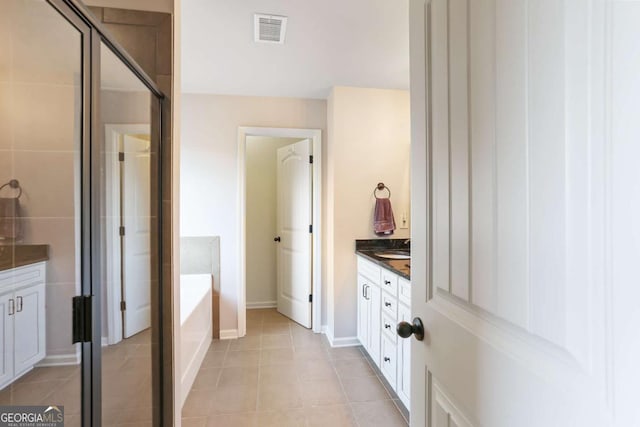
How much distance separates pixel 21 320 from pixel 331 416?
1.70 metres

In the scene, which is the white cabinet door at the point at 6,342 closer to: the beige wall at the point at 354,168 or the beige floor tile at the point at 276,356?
the beige floor tile at the point at 276,356

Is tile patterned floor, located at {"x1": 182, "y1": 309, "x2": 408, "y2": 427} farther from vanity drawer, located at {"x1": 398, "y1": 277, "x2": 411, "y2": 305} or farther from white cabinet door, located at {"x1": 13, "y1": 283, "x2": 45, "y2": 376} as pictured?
white cabinet door, located at {"x1": 13, "y1": 283, "x2": 45, "y2": 376}

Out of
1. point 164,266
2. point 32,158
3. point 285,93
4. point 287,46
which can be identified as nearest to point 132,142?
point 32,158

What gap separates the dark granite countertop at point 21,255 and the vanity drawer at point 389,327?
188 centimetres

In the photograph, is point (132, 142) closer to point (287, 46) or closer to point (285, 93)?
point (287, 46)

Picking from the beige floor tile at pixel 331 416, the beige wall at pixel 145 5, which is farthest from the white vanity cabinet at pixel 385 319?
the beige wall at pixel 145 5

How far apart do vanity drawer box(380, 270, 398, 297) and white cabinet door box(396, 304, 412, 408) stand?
0.13 meters

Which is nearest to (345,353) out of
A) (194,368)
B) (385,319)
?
(385,319)

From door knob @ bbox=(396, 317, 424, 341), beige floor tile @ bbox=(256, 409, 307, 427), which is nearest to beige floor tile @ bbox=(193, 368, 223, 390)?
beige floor tile @ bbox=(256, 409, 307, 427)

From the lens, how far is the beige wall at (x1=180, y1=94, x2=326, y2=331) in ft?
10.1

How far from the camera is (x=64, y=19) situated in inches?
38.8

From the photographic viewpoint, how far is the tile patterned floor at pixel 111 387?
962 mm

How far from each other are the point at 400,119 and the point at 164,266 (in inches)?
98.0

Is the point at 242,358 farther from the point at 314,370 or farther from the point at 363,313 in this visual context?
the point at 363,313
